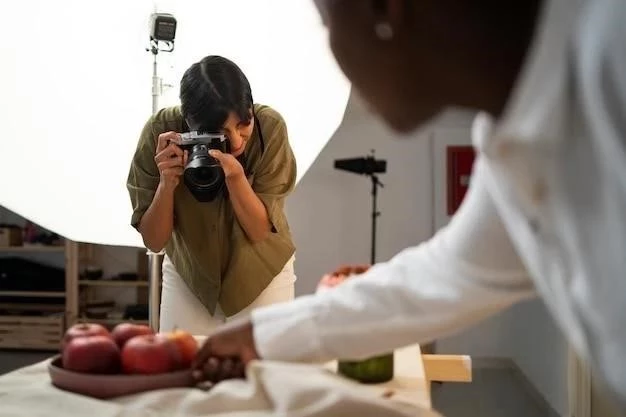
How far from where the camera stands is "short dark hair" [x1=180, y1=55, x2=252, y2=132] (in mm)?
1336

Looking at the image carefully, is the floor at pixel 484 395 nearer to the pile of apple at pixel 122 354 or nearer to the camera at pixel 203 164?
the camera at pixel 203 164

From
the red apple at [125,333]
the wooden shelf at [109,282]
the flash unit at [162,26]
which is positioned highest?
the flash unit at [162,26]

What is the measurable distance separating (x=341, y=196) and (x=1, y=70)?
257 cm

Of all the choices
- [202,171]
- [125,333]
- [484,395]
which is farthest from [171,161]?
[484,395]

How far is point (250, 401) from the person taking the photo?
0.77m

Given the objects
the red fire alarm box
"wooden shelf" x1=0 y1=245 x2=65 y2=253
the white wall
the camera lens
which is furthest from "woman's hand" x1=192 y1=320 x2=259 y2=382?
"wooden shelf" x1=0 y1=245 x2=65 y2=253

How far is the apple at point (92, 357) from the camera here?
33.8 inches

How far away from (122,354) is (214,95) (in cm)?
60

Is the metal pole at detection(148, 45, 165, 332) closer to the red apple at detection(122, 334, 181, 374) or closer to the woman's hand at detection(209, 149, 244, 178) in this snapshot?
the woman's hand at detection(209, 149, 244, 178)

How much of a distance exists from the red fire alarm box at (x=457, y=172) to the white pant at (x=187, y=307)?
2.59 metres

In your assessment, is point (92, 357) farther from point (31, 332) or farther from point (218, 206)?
point (31, 332)

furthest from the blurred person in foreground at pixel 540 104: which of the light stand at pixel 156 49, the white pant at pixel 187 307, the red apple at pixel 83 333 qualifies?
the light stand at pixel 156 49

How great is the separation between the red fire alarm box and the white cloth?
10.3 ft

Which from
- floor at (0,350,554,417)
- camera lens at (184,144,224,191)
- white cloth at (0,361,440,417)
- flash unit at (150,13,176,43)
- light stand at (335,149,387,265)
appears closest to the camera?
white cloth at (0,361,440,417)
